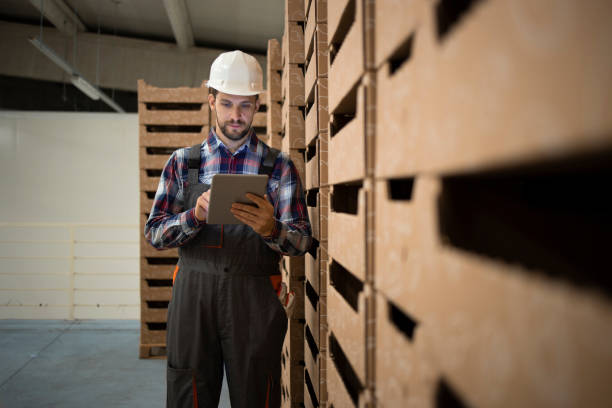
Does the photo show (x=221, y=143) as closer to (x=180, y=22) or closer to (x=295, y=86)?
(x=295, y=86)

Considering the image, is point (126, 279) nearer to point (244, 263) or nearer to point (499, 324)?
point (244, 263)

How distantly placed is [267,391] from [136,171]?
5480mm

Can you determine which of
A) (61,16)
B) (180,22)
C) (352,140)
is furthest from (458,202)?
(61,16)

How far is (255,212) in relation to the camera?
2.03 m

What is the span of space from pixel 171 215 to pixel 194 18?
6.62 meters

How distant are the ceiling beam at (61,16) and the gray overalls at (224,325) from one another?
672cm

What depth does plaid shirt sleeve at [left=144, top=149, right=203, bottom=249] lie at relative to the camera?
216 cm

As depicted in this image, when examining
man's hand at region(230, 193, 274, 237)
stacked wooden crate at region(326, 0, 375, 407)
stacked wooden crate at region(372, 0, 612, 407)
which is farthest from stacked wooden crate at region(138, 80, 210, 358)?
stacked wooden crate at region(372, 0, 612, 407)

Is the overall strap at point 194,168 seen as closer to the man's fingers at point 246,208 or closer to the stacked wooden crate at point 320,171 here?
the man's fingers at point 246,208

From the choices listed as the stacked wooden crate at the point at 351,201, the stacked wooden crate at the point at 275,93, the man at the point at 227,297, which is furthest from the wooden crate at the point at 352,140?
the stacked wooden crate at the point at 275,93

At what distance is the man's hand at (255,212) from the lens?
2.03 m

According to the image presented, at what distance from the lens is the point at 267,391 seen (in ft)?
7.24

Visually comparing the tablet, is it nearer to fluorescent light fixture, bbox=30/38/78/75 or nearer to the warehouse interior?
the warehouse interior

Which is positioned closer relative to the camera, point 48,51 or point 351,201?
point 351,201
